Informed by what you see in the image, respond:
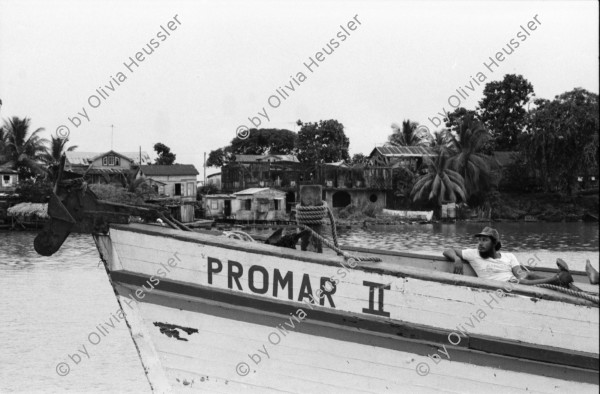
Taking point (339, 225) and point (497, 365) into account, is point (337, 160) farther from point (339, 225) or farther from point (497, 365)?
point (497, 365)

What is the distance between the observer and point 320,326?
5.35m

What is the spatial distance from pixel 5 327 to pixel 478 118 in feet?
146

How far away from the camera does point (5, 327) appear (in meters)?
12.2

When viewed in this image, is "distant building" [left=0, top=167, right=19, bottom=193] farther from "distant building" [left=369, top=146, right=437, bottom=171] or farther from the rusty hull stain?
the rusty hull stain

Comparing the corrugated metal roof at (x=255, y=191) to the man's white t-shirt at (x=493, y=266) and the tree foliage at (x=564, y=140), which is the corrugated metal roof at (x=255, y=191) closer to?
the tree foliage at (x=564, y=140)

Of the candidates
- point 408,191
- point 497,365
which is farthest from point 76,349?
point 408,191

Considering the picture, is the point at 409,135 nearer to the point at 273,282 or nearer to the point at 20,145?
the point at 20,145

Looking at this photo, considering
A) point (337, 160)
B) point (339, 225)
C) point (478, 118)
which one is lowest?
point (339, 225)

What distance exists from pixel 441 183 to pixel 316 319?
1544 inches

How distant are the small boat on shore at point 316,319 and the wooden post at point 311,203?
576 mm

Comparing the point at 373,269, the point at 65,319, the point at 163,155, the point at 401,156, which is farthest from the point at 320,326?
the point at 163,155

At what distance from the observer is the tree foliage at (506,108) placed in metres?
49.4

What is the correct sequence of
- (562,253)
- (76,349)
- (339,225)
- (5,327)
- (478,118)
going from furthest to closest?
(478,118) → (339,225) → (562,253) → (5,327) → (76,349)

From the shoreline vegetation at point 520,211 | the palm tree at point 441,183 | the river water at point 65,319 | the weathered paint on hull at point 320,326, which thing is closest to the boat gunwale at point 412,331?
the weathered paint on hull at point 320,326
